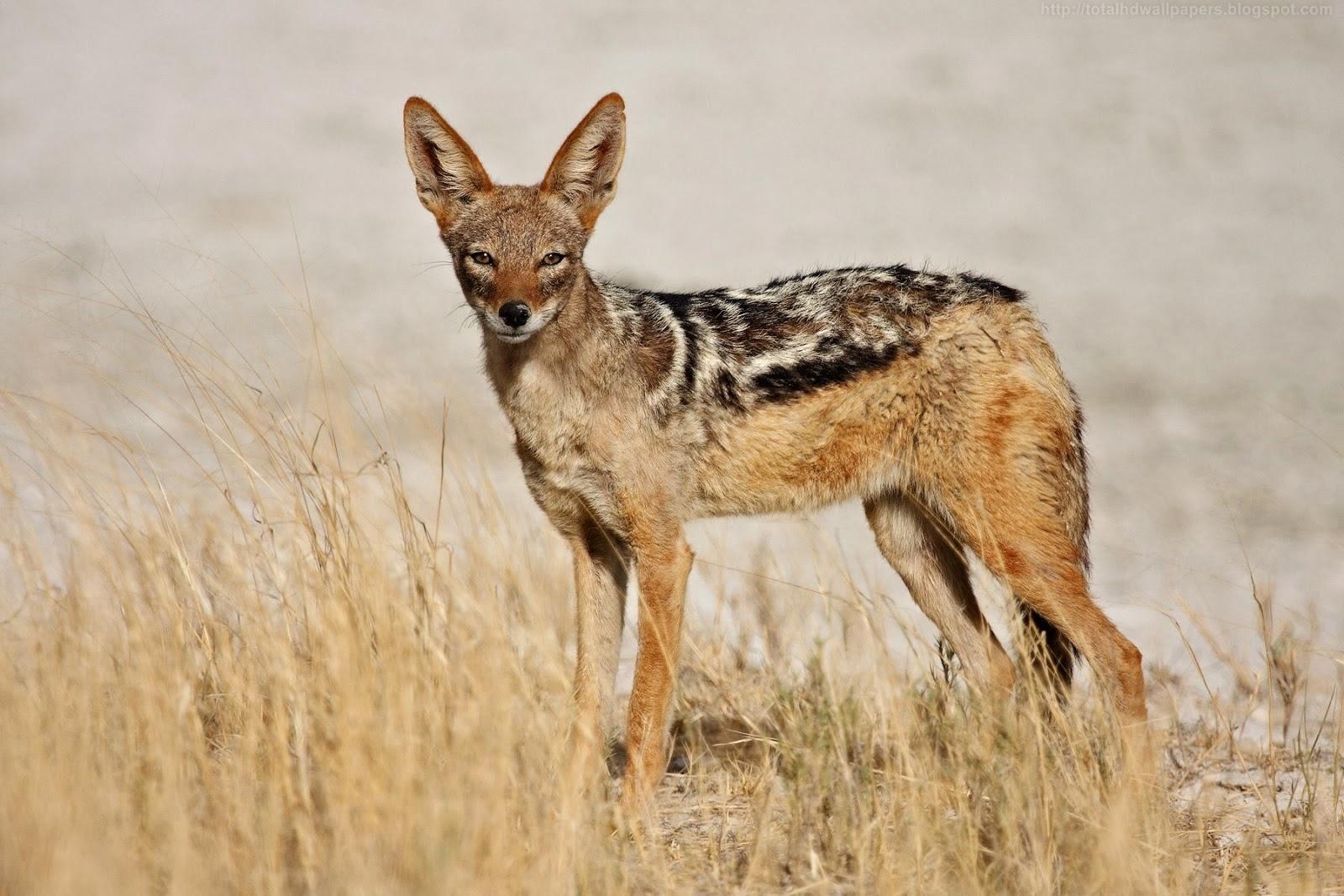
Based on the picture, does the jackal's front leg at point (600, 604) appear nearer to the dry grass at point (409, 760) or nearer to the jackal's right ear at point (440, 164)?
the dry grass at point (409, 760)

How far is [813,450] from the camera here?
18.8 feet

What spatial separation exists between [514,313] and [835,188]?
13.4 m

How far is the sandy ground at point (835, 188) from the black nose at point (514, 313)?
3737 millimetres

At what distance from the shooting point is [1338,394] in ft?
41.3

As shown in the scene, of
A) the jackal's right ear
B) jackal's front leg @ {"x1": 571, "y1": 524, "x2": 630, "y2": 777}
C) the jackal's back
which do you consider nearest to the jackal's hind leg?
the jackal's back

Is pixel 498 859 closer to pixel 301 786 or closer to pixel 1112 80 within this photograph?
pixel 301 786

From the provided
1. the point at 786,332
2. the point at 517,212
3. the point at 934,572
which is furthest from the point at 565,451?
Answer: the point at 934,572

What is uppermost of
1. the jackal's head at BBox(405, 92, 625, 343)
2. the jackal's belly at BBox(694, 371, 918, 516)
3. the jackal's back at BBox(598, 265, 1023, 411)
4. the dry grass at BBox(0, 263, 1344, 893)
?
the jackal's head at BBox(405, 92, 625, 343)

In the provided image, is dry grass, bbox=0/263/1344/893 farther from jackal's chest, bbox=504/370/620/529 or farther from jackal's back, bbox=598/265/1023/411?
jackal's back, bbox=598/265/1023/411

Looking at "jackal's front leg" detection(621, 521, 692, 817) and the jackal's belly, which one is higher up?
the jackal's belly

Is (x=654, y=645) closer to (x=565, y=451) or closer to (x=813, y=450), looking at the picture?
(x=565, y=451)

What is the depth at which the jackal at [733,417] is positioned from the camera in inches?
211

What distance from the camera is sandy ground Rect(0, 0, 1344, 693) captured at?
11328 millimetres

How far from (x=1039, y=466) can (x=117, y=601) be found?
3.51 metres
